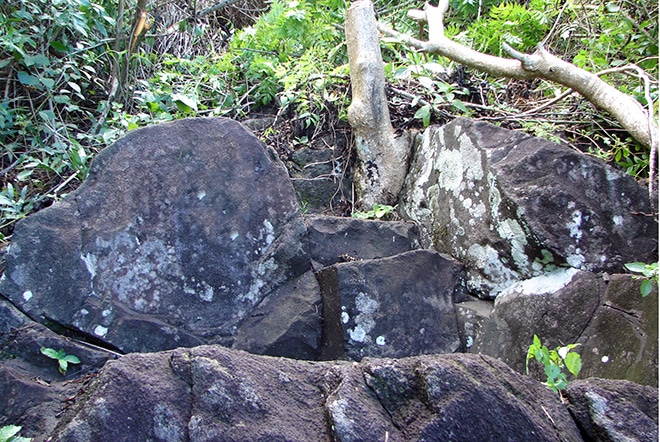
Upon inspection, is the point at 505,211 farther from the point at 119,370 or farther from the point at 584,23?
the point at 584,23

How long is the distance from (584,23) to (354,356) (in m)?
3.45

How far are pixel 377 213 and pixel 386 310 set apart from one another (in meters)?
0.89

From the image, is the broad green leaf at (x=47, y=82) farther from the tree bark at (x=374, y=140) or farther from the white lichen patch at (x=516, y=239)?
the white lichen patch at (x=516, y=239)

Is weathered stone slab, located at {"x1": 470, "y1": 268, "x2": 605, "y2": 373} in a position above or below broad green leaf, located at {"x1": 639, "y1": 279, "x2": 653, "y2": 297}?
below

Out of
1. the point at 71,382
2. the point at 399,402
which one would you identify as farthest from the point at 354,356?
the point at 71,382

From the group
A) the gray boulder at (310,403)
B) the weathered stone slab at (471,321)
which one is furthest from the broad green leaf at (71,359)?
the weathered stone slab at (471,321)

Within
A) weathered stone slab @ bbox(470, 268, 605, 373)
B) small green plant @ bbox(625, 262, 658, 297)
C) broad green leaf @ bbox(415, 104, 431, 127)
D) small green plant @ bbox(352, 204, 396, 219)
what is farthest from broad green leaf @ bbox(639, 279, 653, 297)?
broad green leaf @ bbox(415, 104, 431, 127)

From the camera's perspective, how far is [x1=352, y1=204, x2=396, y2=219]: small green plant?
342 cm

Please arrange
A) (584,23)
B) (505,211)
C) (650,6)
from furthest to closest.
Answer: (584,23)
(650,6)
(505,211)

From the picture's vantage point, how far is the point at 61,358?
2305 millimetres

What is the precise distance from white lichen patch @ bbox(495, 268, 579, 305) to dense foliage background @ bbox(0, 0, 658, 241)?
0.88 metres

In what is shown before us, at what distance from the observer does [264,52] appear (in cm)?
473

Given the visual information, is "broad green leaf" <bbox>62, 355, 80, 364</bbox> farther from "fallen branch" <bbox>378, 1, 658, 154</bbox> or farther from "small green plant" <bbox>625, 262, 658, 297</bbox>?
"fallen branch" <bbox>378, 1, 658, 154</bbox>

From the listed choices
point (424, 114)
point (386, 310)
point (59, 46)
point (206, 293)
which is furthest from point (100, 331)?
point (59, 46)
